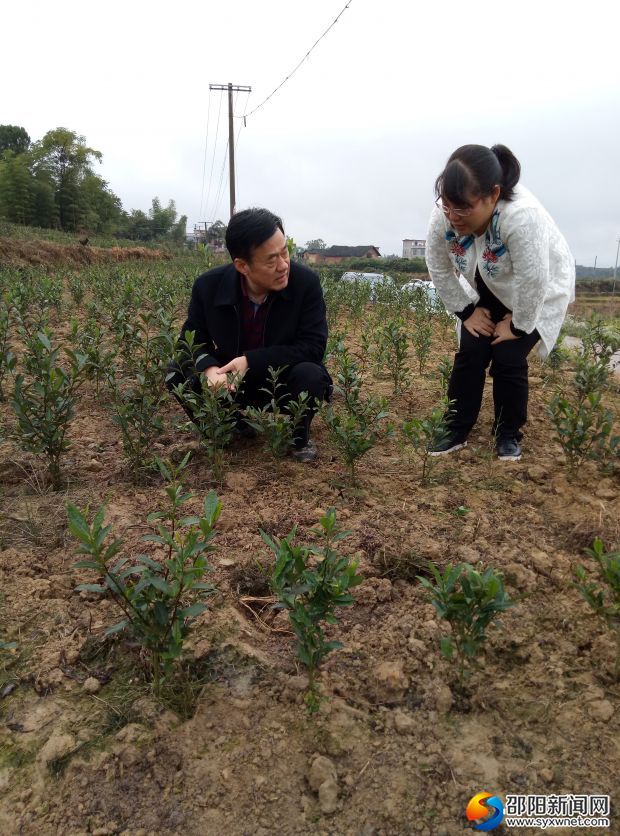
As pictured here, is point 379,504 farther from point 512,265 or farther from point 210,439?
point 512,265

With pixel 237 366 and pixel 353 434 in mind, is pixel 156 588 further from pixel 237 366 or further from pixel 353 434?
pixel 237 366

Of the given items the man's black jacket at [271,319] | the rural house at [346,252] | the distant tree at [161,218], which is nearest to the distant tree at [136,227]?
the distant tree at [161,218]

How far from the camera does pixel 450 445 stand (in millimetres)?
3062

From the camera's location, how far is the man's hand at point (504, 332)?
111 inches

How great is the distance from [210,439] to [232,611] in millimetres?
1078

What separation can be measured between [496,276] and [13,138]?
3015 inches

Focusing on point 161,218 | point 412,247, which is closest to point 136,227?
point 161,218

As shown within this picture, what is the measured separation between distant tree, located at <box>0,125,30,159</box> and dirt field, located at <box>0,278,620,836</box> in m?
75.1

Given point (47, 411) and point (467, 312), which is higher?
point (467, 312)

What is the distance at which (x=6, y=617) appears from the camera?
1786 mm

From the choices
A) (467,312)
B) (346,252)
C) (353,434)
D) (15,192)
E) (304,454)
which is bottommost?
(304,454)

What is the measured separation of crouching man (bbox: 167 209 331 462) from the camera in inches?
113

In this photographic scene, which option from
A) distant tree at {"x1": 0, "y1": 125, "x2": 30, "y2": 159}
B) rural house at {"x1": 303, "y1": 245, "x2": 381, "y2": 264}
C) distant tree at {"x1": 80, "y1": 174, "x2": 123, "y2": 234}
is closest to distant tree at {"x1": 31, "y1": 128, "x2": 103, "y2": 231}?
distant tree at {"x1": 80, "y1": 174, "x2": 123, "y2": 234}

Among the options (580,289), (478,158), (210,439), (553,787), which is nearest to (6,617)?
(210,439)
